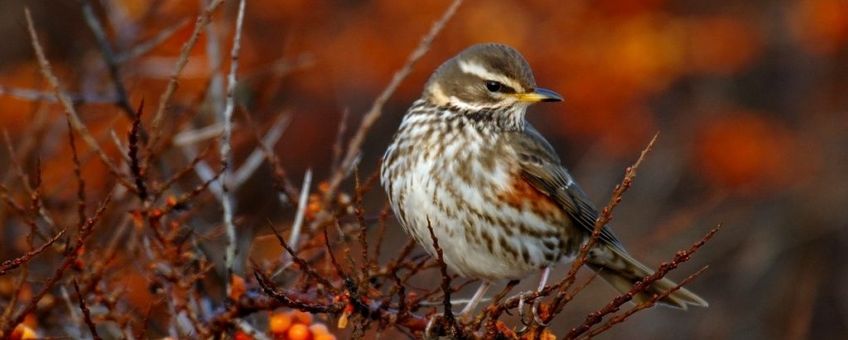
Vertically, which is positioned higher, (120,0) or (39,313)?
(120,0)

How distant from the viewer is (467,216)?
236 inches

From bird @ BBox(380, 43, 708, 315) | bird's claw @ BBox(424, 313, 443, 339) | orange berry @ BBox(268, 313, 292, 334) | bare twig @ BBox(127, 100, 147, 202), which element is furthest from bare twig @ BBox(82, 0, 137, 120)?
bird's claw @ BBox(424, 313, 443, 339)

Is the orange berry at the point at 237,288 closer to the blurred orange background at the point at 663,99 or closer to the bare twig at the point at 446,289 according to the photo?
the bare twig at the point at 446,289

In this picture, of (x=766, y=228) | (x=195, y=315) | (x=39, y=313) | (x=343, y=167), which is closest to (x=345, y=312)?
(x=195, y=315)

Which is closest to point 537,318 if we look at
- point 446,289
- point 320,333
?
point 446,289

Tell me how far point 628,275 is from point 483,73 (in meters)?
1.46

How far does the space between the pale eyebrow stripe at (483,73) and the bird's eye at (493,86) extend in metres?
0.02

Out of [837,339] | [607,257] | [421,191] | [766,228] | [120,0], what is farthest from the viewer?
[837,339]

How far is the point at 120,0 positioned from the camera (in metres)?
9.39

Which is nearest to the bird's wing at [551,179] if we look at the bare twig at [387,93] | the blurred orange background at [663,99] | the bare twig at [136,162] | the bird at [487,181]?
the bird at [487,181]

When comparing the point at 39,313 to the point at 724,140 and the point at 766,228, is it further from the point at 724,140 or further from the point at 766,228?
the point at 724,140

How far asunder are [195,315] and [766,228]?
844cm

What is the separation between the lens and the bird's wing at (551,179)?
6355mm

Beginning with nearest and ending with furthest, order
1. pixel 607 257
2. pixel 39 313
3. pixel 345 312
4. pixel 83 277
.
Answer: pixel 345 312, pixel 83 277, pixel 39 313, pixel 607 257
